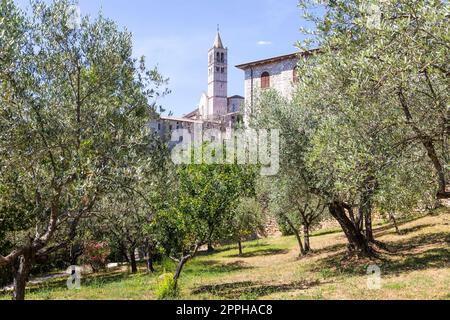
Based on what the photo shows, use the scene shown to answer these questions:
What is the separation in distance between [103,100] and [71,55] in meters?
1.49

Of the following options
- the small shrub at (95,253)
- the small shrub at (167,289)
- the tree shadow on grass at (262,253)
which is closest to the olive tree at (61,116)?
the small shrub at (167,289)

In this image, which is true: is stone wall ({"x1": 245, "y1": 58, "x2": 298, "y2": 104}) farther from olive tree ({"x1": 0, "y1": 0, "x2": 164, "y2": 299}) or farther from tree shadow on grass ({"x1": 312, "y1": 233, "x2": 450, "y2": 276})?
olive tree ({"x1": 0, "y1": 0, "x2": 164, "y2": 299})

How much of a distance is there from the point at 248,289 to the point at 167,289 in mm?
3703

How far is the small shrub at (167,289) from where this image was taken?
1584 centimetres

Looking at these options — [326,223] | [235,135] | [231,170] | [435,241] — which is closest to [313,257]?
[435,241]

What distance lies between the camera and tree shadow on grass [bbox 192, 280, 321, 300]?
637 inches

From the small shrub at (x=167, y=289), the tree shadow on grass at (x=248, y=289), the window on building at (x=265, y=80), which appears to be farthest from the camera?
the window on building at (x=265, y=80)

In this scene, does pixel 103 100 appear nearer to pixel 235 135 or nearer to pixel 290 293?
pixel 290 293

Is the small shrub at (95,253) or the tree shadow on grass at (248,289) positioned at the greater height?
the tree shadow on grass at (248,289)

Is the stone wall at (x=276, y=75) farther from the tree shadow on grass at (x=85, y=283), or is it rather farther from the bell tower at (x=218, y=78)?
the bell tower at (x=218, y=78)

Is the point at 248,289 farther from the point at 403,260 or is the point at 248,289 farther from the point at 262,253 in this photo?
the point at 262,253

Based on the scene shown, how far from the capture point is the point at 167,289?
52.5 feet

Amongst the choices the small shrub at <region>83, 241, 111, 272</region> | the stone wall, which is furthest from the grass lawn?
the stone wall
